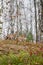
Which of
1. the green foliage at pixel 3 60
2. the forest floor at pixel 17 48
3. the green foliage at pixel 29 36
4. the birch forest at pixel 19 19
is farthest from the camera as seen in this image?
the birch forest at pixel 19 19

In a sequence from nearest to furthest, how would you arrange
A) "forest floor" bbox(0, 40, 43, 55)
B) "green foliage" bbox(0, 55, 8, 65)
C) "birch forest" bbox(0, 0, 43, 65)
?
1. "green foliage" bbox(0, 55, 8, 65)
2. "forest floor" bbox(0, 40, 43, 55)
3. "birch forest" bbox(0, 0, 43, 65)

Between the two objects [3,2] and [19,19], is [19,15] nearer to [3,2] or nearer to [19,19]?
[19,19]

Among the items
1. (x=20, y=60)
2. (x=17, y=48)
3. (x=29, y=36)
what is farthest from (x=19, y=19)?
(x=20, y=60)

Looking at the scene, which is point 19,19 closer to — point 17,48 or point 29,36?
point 29,36

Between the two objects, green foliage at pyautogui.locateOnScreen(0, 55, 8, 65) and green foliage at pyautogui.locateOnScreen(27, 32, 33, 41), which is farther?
green foliage at pyautogui.locateOnScreen(27, 32, 33, 41)

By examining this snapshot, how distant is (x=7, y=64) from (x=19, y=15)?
4.93 metres

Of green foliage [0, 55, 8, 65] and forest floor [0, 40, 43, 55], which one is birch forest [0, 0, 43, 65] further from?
green foliage [0, 55, 8, 65]

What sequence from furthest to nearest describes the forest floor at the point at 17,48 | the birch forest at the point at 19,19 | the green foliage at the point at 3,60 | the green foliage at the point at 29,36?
the birch forest at the point at 19,19 → the green foliage at the point at 29,36 → the forest floor at the point at 17,48 → the green foliage at the point at 3,60

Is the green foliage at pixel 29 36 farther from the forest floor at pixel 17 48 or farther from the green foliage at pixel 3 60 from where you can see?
the green foliage at pixel 3 60

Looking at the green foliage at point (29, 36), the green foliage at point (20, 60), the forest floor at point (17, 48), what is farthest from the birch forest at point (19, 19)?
the green foliage at point (20, 60)

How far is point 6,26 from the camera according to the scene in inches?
366

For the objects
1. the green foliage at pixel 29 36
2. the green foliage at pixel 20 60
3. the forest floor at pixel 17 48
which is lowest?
the green foliage at pixel 29 36

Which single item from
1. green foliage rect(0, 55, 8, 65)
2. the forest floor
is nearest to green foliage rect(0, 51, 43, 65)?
green foliage rect(0, 55, 8, 65)

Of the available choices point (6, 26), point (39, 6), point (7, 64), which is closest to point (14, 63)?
point (7, 64)
